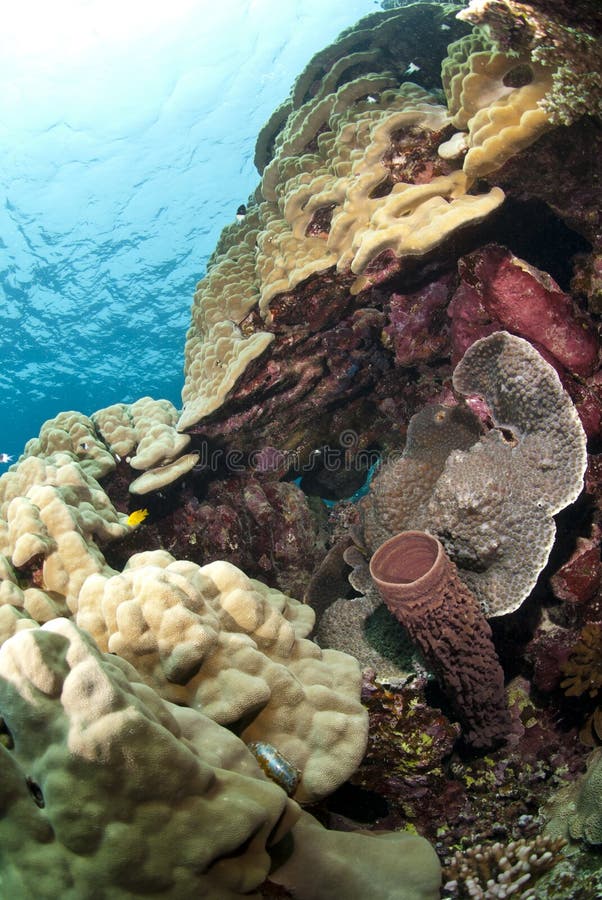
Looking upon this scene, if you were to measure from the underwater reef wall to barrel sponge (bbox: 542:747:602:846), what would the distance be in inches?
1.1

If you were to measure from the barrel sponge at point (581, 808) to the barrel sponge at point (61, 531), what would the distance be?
3.54 meters

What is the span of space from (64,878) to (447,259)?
4978 mm

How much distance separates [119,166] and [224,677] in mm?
27651

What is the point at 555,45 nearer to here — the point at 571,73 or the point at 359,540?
the point at 571,73

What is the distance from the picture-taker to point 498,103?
11.8 ft

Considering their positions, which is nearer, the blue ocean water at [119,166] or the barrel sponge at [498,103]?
the barrel sponge at [498,103]

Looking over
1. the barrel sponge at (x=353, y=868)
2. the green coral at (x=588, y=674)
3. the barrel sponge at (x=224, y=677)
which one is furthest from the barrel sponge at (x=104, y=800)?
the green coral at (x=588, y=674)

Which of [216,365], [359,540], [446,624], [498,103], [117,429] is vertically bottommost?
[359,540]

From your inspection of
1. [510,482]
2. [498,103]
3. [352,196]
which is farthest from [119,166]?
[510,482]

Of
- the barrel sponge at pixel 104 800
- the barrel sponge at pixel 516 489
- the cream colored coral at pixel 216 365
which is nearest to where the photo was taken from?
the barrel sponge at pixel 104 800

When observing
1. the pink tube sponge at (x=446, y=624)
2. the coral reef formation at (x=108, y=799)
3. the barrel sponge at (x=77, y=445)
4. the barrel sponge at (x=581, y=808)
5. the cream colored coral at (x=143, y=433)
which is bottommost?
the barrel sponge at (x=581, y=808)

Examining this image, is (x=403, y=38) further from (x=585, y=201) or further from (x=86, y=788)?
(x=86, y=788)

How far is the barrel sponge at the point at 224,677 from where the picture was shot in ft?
8.11

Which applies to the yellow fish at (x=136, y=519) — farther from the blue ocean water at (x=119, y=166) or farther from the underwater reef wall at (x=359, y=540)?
the blue ocean water at (x=119, y=166)
